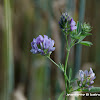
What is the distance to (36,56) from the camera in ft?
4.05

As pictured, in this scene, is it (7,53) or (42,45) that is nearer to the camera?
(42,45)

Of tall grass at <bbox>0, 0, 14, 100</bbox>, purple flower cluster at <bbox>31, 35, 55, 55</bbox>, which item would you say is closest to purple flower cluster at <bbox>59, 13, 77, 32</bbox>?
purple flower cluster at <bbox>31, 35, 55, 55</bbox>

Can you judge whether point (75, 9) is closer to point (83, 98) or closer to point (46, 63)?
point (46, 63)

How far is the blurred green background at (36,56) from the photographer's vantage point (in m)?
1.16

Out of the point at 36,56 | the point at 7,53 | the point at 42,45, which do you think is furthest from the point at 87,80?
the point at 36,56

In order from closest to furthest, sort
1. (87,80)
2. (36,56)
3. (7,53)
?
(87,80), (7,53), (36,56)

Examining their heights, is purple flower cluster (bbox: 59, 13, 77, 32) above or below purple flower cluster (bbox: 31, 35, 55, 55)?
above

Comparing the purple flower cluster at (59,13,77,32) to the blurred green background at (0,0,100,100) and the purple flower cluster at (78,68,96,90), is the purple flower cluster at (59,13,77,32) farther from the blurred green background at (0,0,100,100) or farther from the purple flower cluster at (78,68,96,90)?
the blurred green background at (0,0,100,100)

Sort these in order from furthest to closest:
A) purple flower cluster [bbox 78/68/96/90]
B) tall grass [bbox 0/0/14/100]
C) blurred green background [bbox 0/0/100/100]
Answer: blurred green background [bbox 0/0/100/100]
tall grass [bbox 0/0/14/100]
purple flower cluster [bbox 78/68/96/90]

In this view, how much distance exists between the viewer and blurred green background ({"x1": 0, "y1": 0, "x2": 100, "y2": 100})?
45.6 inches

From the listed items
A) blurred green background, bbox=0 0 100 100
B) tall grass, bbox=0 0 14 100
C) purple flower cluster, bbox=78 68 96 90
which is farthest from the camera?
blurred green background, bbox=0 0 100 100

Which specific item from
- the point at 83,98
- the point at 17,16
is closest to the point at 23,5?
the point at 17,16

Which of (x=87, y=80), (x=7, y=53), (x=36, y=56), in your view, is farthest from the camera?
(x=36, y=56)

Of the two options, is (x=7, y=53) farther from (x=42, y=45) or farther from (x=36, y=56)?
(x=42, y=45)
